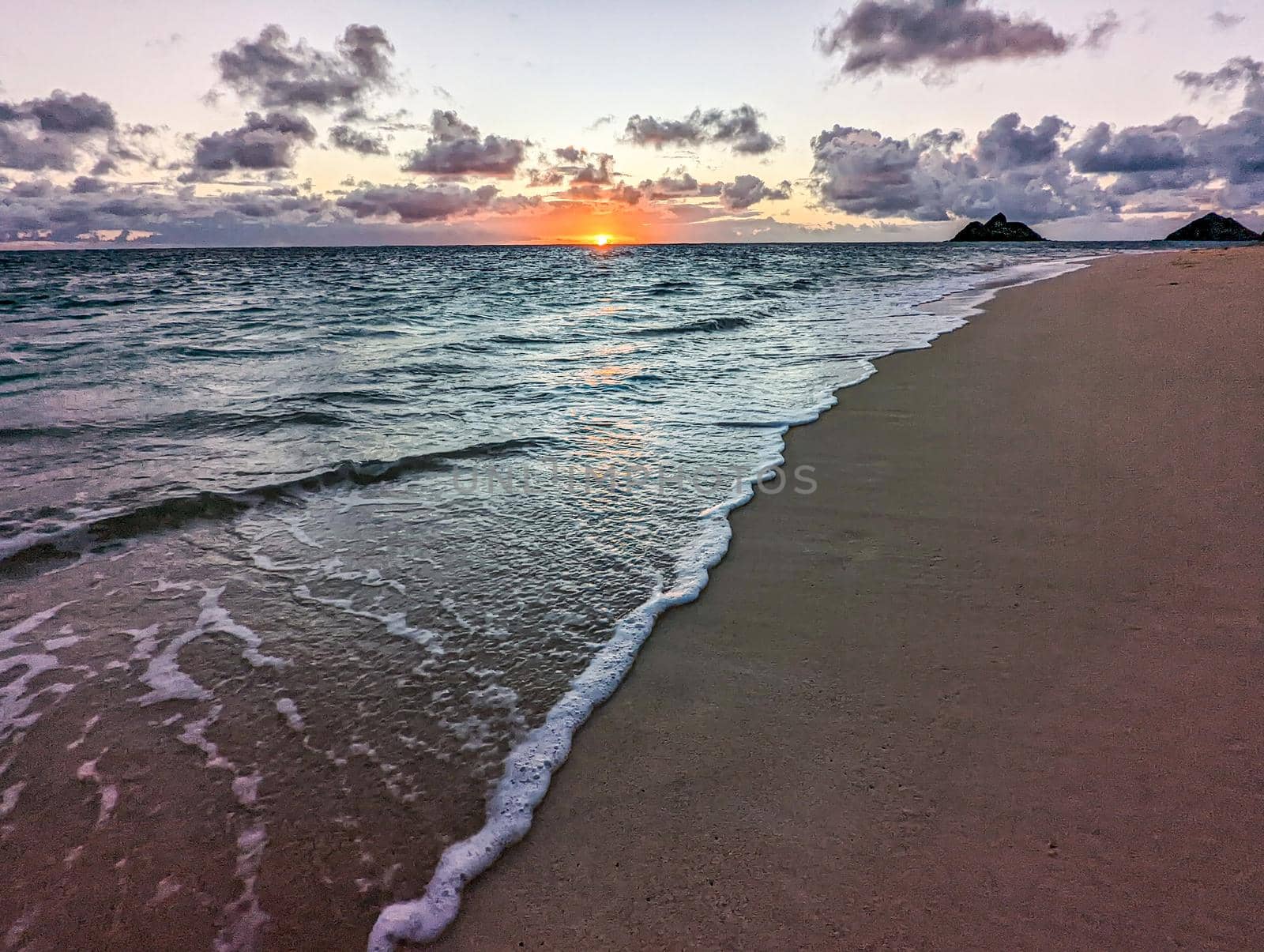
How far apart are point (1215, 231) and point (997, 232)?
46.7 meters

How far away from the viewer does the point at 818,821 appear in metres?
2.04

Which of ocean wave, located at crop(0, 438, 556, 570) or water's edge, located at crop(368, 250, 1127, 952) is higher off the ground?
water's edge, located at crop(368, 250, 1127, 952)

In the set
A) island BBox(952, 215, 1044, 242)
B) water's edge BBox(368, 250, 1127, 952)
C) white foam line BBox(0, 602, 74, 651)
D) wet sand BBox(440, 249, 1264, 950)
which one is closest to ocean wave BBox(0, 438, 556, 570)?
white foam line BBox(0, 602, 74, 651)

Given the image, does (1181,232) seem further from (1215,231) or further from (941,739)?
(941,739)

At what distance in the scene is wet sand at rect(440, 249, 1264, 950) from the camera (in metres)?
1.78

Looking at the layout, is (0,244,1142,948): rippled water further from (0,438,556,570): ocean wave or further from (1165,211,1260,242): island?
(1165,211,1260,242): island

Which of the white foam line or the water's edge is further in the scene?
the white foam line

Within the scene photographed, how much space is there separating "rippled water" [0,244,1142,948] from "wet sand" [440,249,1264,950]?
0.30 m

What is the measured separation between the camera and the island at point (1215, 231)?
13250 centimetres

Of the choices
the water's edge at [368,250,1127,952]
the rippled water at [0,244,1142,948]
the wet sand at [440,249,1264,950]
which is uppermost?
the wet sand at [440,249,1264,950]

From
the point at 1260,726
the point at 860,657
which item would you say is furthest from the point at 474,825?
the point at 1260,726

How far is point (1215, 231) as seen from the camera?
135750 millimetres

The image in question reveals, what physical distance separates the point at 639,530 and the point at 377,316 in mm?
16841

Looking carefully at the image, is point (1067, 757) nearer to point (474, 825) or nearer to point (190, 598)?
point (474, 825)
